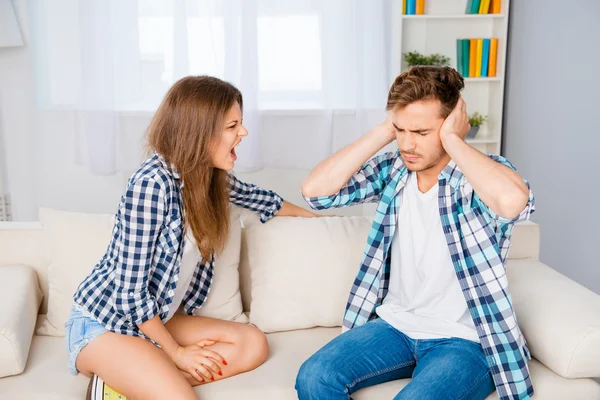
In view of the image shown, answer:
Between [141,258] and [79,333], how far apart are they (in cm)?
26

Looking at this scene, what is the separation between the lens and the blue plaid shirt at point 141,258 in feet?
5.74

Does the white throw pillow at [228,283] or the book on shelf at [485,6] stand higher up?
the book on shelf at [485,6]

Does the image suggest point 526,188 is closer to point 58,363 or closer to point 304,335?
point 304,335

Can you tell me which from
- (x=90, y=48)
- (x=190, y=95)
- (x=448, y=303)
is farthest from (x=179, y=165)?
(x=90, y=48)

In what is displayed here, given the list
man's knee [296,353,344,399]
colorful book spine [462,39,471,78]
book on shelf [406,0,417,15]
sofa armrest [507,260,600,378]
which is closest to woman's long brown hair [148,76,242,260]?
man's knee [296,353,344,399]

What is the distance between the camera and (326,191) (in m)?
1.89

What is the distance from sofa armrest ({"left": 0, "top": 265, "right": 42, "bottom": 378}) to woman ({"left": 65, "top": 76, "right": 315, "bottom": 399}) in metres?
0.13

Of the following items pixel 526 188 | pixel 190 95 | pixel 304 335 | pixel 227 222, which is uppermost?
pixel 190 95

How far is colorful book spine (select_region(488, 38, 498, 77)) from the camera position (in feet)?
13.4

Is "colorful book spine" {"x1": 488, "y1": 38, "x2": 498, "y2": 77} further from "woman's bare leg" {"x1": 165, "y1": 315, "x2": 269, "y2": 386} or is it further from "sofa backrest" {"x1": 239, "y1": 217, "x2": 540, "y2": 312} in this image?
"woman's bare leg" {"x1": 165, "y1": 315, "x2": 269, "y2": 386}

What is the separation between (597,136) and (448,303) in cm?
157

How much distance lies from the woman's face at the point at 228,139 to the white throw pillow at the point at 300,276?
1.11ft

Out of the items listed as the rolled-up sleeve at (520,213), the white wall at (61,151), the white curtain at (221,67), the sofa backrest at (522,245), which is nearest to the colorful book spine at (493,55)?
the white curtain at (221,67)

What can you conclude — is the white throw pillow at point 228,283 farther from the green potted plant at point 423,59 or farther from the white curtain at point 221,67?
the green potted plant at point 423,59
